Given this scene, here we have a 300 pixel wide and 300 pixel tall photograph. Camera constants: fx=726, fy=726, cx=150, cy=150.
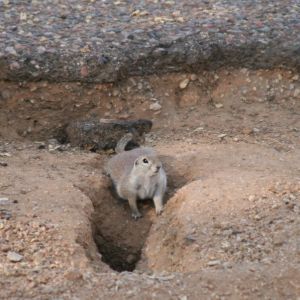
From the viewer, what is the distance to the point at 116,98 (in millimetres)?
7422

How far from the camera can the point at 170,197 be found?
6109 mm

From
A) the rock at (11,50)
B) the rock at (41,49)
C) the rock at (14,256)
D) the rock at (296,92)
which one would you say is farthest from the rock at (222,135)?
the rock at (14,256)

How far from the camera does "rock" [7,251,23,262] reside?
4652 mm

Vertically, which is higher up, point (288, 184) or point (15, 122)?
point (288, 184)

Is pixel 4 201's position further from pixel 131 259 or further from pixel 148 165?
pixel 148 165

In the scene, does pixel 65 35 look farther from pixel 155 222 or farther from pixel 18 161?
pixel 155 222

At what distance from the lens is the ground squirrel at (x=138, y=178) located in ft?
19.6

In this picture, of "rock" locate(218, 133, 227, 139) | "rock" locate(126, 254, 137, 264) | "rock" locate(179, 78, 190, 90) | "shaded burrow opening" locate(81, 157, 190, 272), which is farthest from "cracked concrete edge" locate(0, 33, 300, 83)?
"rock" locate(126, 254, 137, 264)

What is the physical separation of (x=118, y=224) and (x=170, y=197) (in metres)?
0.51

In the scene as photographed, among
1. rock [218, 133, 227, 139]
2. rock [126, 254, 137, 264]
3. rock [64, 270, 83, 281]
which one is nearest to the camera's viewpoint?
rock [64, 270, 83, 281]

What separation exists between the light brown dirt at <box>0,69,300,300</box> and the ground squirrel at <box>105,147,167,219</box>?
0.10 metres

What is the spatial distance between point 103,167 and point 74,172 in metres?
0.45

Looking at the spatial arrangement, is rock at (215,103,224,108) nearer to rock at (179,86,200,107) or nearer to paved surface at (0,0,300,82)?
rock at (179,86,200,107)

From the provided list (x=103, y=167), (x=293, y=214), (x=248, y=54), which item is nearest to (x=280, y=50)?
(x=248, y=54)
